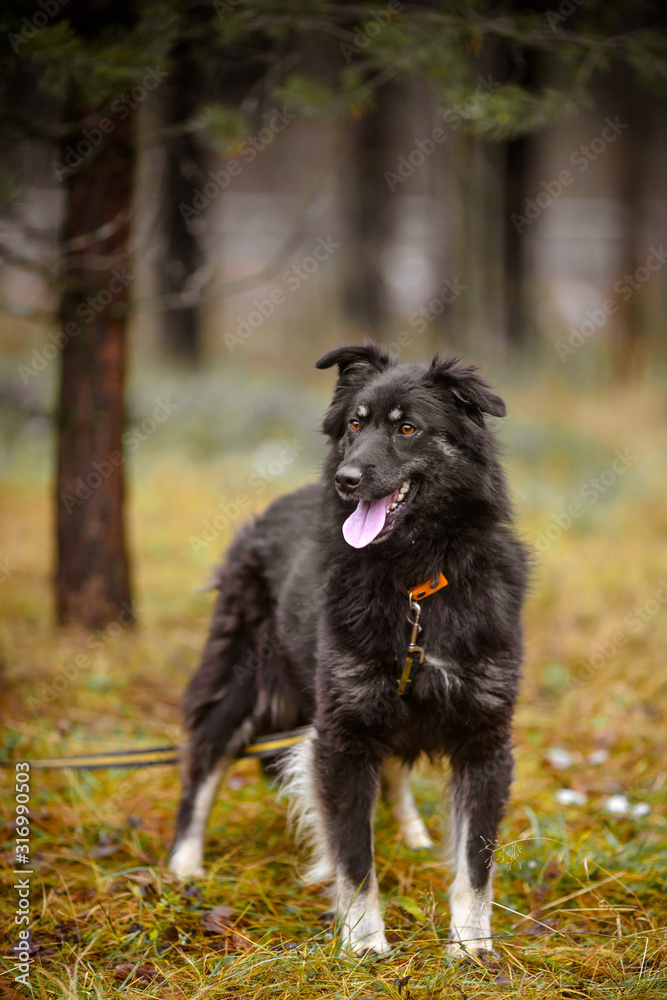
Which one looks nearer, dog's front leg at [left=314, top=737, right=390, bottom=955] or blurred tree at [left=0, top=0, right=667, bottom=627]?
dog's front leg at [left=314, top=737, right=390, bottom=955]

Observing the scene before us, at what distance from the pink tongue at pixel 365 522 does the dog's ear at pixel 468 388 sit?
1.55 ft

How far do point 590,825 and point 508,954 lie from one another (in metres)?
1.16

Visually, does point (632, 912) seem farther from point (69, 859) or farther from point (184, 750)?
point (69, 859)

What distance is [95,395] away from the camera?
539cm

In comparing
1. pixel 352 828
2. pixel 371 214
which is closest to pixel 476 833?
pixel 352 828

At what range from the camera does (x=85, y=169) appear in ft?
17.3

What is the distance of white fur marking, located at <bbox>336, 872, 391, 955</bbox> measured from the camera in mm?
2762

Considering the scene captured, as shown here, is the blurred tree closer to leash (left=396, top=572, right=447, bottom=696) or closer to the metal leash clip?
leash (left=396, top=572, right=447, bottom=696)

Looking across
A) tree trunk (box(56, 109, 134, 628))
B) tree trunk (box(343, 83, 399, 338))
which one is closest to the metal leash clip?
tree trunk (box(56, 109, 134, 628))

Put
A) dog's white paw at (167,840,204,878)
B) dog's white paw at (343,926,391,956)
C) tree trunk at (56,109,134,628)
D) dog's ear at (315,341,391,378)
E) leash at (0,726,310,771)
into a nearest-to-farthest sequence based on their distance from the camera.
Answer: dog's white paw at (343,926,391,956) < dog's ear at (315,341,391,378) < dog's white paw at (167,840,204,878) < leash at (0,726,310,771) < tree trunk at (56,109,134,628)

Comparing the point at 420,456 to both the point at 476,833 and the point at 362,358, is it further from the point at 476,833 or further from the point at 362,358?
the point at 476,833

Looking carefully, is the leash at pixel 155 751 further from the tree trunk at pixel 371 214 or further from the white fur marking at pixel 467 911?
the tree trunk at pixel 371 214

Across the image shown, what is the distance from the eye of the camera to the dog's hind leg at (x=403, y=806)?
3645mm

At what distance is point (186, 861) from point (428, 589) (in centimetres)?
166
